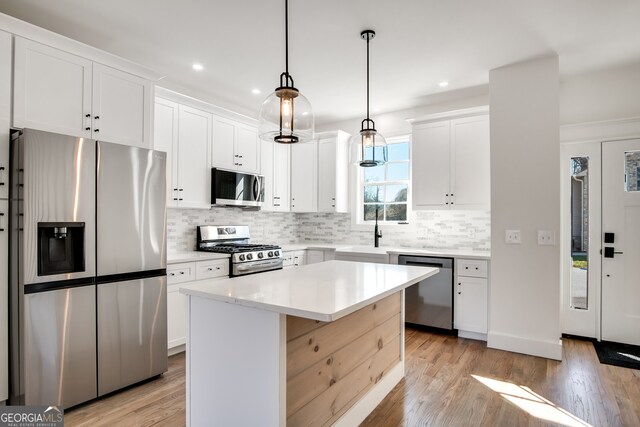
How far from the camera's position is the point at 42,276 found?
7.39 feet

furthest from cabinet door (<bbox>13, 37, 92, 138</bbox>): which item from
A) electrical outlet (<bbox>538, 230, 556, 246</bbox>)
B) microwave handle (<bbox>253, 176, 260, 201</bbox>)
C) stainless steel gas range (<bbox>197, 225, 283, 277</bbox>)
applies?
electrical outlet (<bbox>538, 230, 556, 246</bbox>)

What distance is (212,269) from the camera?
142 inches

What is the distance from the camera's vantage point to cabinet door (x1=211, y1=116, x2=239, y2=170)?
409cm

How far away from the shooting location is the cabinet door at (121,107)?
268cm

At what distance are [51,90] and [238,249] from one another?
2171mm

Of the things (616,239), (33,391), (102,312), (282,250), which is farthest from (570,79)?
(33,391)

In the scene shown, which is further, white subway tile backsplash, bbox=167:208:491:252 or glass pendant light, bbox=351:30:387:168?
white subway tile backsplash, bbox=167:208:491:252

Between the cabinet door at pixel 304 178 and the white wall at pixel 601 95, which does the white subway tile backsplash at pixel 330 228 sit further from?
the white wall at pixel 601 95

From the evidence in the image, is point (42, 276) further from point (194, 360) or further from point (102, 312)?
point (194, 360)

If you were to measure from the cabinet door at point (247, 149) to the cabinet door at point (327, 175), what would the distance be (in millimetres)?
959

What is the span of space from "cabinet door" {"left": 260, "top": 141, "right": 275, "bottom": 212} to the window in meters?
1.32

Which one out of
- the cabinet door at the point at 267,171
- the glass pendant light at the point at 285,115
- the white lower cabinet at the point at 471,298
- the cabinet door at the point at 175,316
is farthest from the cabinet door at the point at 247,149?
the white lower cabinet at the point at 471,298

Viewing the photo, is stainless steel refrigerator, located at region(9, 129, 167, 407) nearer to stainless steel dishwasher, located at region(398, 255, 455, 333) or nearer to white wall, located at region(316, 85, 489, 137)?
stainless steel dishwasher, located at region(398, 255, 455, 333)

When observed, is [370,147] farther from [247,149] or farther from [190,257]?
[247,149]
